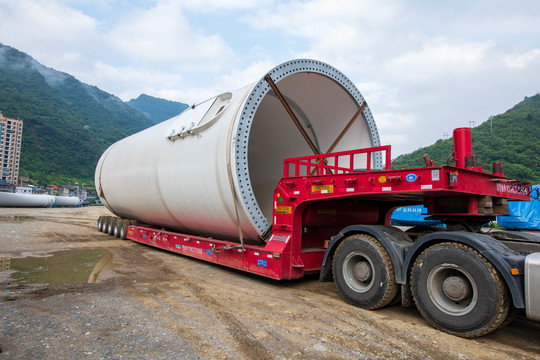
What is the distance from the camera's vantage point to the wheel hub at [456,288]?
148 inches

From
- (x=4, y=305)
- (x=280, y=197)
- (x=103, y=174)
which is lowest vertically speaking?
(x=4, y=305)

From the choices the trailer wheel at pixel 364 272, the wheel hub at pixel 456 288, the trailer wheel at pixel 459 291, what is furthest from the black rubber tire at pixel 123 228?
the wheel hub at pixel 456 288

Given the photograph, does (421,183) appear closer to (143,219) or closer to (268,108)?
(268,108)

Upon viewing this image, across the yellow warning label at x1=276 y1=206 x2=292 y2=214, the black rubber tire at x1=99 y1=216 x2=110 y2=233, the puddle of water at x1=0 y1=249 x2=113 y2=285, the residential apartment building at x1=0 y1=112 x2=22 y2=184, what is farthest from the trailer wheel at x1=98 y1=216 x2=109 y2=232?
the residential apartment building at x1=0 y1=112 x2=22 y2=184

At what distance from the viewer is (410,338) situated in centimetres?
376

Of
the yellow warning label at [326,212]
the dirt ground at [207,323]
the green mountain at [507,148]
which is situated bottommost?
the dirt ground at [207,323]

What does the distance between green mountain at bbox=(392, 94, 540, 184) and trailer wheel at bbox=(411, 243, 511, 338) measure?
3127cm

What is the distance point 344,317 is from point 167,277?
3573 mm

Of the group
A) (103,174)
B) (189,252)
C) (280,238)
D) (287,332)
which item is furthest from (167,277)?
(103,174)

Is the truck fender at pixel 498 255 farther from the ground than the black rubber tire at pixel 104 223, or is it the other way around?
the truck fender at pixel 498 255

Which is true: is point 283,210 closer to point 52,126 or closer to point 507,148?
point 507,148

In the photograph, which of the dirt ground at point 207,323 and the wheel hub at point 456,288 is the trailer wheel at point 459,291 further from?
the dirt ground at point 207,323

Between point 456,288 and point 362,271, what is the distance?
3.99 ft

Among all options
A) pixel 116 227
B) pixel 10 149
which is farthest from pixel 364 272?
pixel 10 149
